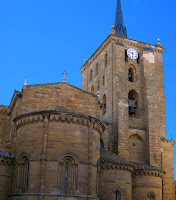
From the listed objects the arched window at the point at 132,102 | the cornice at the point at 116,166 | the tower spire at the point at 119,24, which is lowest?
the cornice at the point at 116,166

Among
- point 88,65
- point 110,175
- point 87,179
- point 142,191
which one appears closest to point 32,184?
point 87,179

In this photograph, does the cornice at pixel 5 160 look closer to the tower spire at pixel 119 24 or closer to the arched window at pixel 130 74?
the arched window at pixel 130 74

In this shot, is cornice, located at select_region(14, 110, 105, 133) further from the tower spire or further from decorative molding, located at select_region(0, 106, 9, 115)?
the tower spire

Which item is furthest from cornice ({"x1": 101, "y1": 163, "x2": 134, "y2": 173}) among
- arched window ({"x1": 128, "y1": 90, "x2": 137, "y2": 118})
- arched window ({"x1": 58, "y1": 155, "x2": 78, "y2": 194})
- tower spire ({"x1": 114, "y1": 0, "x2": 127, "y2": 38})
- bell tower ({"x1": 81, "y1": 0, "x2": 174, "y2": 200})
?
tower spire ({"x1": 114, "y1": 0, "x2": 127, "y2": 38})

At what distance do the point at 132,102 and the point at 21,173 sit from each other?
66.7 ft

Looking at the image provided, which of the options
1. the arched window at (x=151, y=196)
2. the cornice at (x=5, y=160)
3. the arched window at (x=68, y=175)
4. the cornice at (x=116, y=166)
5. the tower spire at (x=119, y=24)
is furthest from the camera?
the tower spire at (x=119, y=24)

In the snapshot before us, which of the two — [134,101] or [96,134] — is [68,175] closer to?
[96,134]

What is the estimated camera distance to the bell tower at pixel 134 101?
36.1m

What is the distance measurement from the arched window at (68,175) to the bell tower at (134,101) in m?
12.6

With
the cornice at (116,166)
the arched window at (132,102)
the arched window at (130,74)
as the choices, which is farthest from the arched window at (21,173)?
the arched window at (130,74)

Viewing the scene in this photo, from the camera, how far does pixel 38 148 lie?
22031 mm

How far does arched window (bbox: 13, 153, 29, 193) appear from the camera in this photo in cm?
2209

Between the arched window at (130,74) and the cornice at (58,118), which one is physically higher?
the arched window at (130,74)

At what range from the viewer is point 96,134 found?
24266 mm
